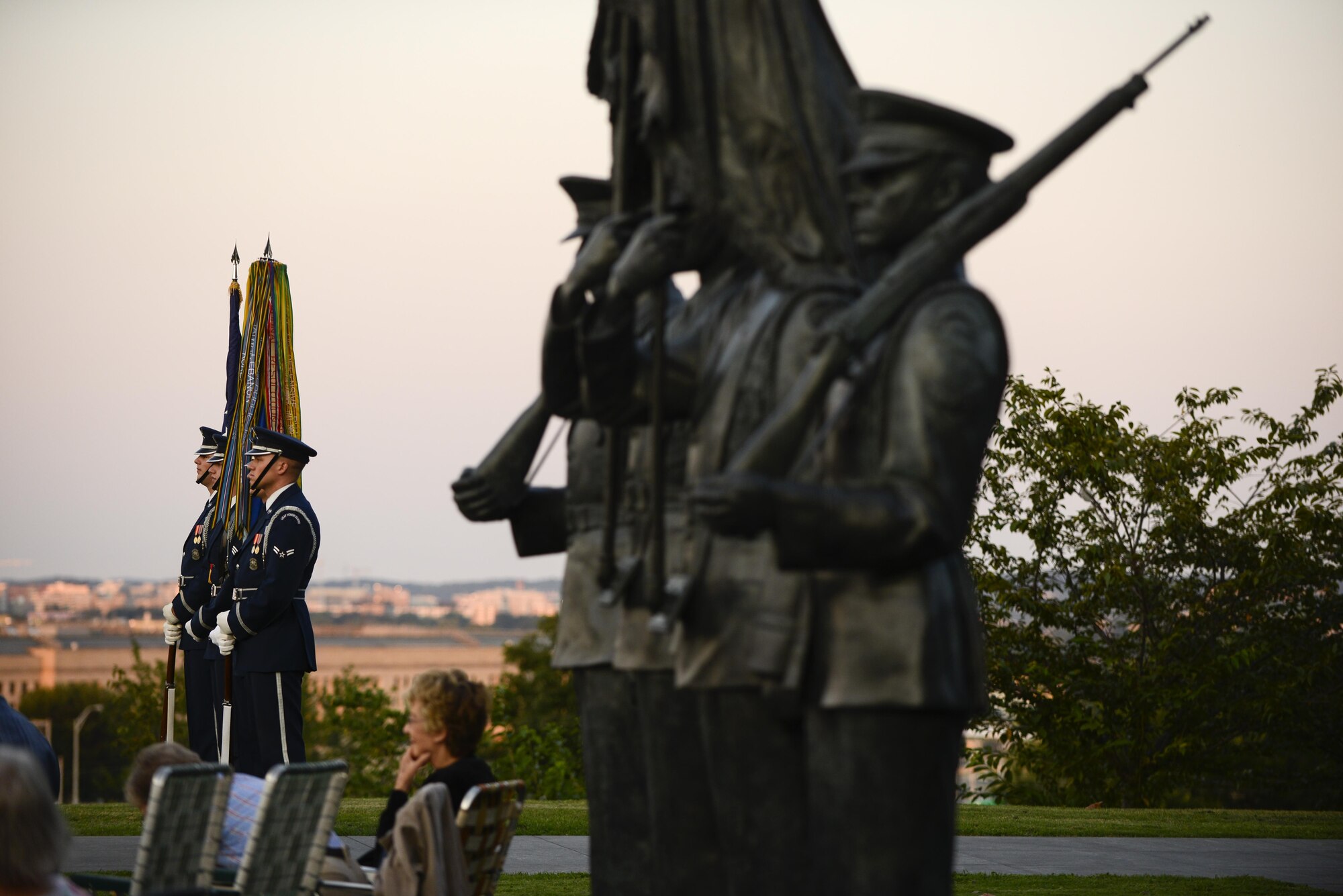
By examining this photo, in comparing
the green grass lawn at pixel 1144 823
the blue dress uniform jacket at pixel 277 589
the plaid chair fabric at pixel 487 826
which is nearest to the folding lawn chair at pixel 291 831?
the plaid chair fabric at pixel 487 826

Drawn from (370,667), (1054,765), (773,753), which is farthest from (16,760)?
(370,667)

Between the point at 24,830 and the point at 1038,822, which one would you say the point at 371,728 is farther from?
the point at 24,830

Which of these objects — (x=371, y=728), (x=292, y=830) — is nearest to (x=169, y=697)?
(x=292, y=830)

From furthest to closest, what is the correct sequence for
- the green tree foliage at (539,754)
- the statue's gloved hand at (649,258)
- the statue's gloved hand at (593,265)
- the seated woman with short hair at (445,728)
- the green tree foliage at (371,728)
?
the green tree foliage at (371,728)
the green tree foliage at (539,754)
the seated woman with short hair at (445,728)
the statue's gloved hand at (593,265)
the statue's gloved hand at (649,258)

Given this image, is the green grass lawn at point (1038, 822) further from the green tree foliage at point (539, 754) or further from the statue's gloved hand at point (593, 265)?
the statue's gloved hand at point (593, 265)

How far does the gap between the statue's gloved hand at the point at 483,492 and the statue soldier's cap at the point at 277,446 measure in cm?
564

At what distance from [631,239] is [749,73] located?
0.48 m

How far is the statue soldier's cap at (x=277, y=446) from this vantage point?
412 inches

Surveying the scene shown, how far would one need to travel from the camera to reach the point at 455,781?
237 inches

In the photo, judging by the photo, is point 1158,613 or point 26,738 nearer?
point 26,738

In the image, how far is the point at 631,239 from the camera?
14.3ft

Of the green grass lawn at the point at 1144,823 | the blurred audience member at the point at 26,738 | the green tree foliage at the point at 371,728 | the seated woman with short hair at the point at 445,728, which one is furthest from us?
the green tree foliage at the point at 371,728

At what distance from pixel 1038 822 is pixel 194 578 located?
5.90 m

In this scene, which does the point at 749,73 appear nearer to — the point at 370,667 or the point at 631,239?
the point at 631,239
